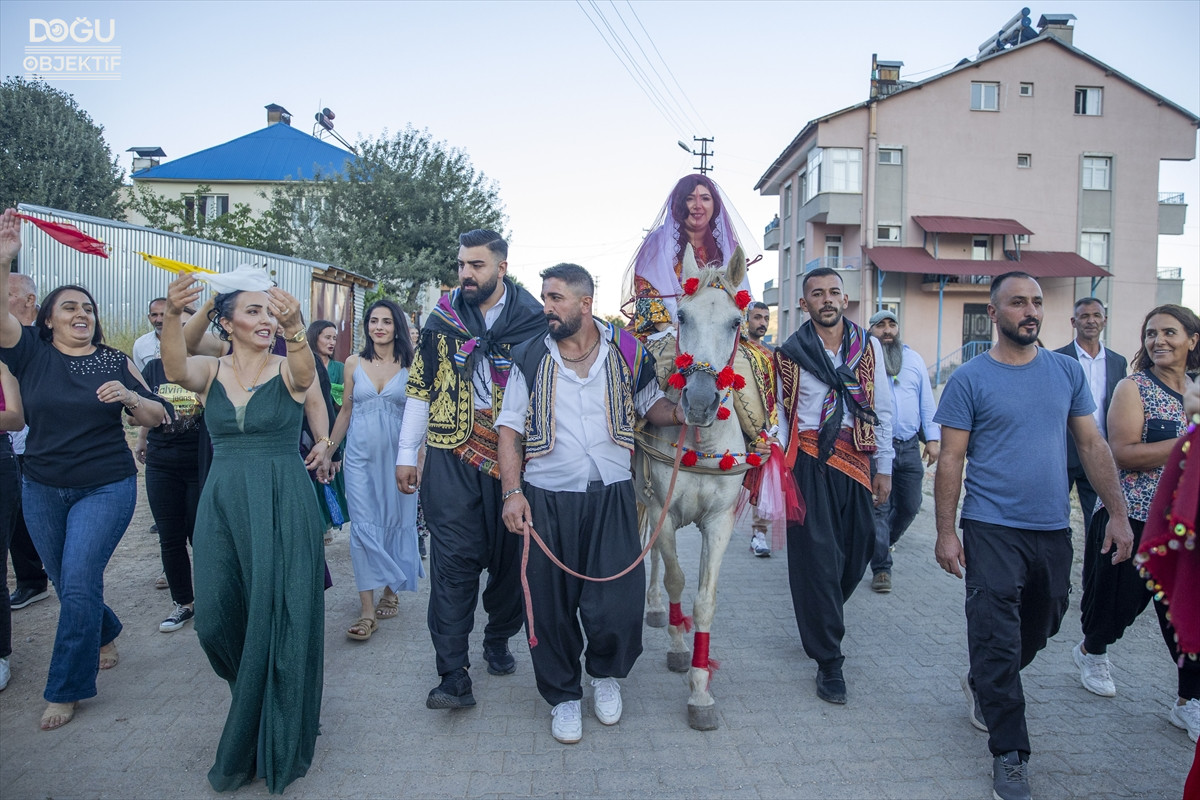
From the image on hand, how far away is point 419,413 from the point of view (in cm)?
448

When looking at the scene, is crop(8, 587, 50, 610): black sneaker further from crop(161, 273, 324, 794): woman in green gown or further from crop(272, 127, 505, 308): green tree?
crop(272, 127, 505, 308): green tree

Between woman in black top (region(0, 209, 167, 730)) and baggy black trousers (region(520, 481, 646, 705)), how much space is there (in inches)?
90.1

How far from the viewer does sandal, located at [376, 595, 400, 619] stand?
5828 millimetres

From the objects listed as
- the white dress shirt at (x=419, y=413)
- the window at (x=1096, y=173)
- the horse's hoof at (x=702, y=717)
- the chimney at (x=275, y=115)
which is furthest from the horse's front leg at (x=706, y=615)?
the chimney at (x=275, y=115)

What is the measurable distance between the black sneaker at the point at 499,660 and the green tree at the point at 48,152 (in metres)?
27.0

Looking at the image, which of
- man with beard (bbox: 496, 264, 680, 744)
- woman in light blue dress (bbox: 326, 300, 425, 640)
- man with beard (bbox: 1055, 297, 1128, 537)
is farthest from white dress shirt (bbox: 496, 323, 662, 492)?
man with beard (bbox: 1055, 297, 1128, 537)

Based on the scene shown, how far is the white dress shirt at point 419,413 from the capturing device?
4.41 meters

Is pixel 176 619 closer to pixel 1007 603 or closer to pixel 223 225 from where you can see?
pixel 1007 603

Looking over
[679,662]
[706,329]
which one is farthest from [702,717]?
[706,329]

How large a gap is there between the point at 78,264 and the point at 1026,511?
64.5ft

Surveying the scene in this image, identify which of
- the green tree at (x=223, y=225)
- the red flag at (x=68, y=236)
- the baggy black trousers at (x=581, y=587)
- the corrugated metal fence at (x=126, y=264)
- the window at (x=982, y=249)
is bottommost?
the baggy black trousers at (x=581, y=587)

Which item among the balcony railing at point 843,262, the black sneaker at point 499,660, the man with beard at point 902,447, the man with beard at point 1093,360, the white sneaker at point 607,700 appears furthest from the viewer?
the balcony railing at point 843,262

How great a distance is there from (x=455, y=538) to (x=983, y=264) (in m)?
34.2

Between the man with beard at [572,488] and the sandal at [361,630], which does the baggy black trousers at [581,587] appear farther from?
the sandal at [361,630]
